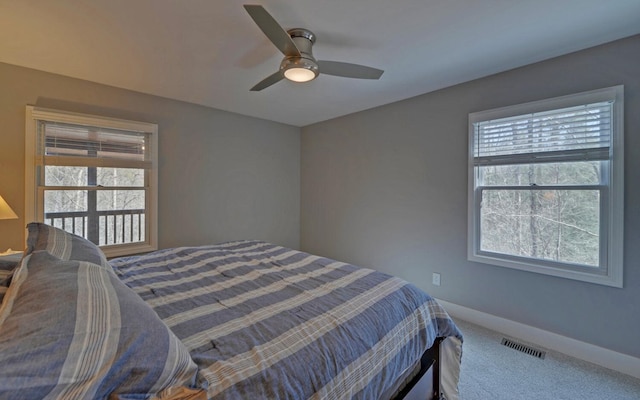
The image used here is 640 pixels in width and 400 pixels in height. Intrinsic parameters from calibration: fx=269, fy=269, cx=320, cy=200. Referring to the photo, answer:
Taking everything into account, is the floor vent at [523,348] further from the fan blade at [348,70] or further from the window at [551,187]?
the fan blade at [348,70]

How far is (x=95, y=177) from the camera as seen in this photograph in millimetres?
2883

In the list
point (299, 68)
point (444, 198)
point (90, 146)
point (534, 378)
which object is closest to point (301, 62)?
point (299, 68)

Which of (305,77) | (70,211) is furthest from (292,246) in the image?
(305,77)

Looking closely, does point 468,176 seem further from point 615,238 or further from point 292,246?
point 292,246

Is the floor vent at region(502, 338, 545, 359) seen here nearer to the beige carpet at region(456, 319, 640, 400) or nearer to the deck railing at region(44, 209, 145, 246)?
the beige carpet at region(456, 319, 640, 400)

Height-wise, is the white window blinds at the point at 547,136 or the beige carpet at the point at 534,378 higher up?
the white window blinds at the point at 547,136

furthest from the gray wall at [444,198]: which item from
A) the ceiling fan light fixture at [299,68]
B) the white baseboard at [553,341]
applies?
the ceiling fan light fixture at [299,68]

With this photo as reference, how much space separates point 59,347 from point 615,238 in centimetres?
310

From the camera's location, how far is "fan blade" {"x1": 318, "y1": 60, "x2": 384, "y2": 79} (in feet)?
6.27

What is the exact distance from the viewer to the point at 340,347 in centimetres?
108

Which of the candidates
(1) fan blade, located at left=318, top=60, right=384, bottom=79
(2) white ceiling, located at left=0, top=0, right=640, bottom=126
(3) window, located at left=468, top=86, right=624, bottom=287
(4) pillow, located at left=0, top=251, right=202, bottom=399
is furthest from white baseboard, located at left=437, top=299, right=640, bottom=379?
(4) pillow, located at left=0, top=251, right=202, bottom=399

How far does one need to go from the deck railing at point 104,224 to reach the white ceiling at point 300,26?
4.58ft

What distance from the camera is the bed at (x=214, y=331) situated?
61 cm

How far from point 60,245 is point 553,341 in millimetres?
3502
